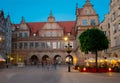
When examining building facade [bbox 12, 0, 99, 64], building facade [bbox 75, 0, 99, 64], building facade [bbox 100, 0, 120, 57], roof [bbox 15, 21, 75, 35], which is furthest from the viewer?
roof [bbox 15, 21, 75, 35]

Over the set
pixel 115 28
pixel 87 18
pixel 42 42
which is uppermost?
pixel 87 18

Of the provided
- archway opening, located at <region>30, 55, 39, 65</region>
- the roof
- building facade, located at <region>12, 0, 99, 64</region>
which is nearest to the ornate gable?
building facade, located at <region>12, 0, 99, 64</region>

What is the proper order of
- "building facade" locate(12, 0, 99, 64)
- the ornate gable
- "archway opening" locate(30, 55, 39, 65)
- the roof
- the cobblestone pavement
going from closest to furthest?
the cobblestone pavement < the ornate gable < "building facade" locate(12, 0, 99, 64) < the roof < "archway opening" locate(30, 55, 39, 65)

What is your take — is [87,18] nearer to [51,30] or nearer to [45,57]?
[51,30]

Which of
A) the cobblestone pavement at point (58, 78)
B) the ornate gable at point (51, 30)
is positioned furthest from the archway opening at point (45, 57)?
the cobblestone pavement at point (58, 78)

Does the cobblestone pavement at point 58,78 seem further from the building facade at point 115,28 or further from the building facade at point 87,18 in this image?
the building facade at point 87,18

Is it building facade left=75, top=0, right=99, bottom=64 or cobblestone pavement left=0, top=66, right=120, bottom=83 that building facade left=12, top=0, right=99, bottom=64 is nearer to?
building facade left=75, top=0, right=99, bottom=64

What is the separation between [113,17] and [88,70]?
12.7 meters

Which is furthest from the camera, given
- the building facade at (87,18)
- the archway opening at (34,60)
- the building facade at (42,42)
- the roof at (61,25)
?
the archway opening at (34,60)

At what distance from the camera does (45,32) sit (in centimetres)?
7112

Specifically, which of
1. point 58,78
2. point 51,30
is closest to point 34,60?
point 51,30

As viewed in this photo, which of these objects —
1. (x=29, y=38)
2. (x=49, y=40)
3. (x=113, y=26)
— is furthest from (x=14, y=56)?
(x=113, y=26)

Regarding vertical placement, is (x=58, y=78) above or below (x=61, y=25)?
below

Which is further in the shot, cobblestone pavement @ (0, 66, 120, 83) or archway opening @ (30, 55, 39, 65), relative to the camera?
archway opening @ (30, 55, 39, 65)
